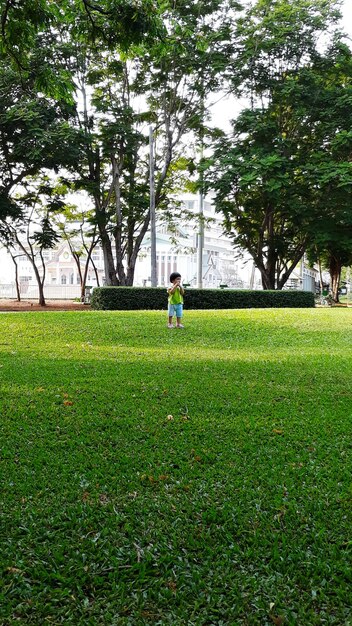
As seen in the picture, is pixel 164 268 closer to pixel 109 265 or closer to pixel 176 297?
pixel 109 265

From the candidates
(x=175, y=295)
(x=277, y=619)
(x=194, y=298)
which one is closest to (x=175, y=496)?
(x=277, y=619)

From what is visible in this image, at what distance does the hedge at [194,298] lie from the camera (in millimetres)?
17172

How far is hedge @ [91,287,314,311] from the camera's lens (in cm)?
1717

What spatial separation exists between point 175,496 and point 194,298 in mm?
14621

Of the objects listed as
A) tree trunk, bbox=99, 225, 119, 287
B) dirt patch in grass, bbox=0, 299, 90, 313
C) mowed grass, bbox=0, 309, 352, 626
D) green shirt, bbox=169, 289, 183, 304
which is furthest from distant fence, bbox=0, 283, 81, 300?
mowed grass, bbox=0, 309, 352, 626

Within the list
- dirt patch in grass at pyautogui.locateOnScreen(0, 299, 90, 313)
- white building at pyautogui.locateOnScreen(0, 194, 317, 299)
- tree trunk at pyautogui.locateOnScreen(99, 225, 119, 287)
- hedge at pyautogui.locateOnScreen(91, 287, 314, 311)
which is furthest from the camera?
white building at pyautogui.locateOnScreen(0, 194, 317, 299)

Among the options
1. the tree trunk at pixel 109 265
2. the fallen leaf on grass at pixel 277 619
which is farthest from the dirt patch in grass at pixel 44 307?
the fallen leaf on grass at pixel 277 619

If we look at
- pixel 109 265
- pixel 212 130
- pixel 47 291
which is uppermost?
pixel 212 130

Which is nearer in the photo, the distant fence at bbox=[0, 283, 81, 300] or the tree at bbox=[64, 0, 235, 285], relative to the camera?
the tree at bbox=[64, 0, 235, 285]

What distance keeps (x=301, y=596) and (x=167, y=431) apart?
218cm

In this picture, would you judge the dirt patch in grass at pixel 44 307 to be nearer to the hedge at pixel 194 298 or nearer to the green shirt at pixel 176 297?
the hedge at pixel 194 298

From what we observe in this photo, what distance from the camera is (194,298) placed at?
17.6 metres

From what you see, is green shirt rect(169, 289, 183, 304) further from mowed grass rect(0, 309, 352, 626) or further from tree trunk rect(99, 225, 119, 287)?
tree trunk rect(99, 225, 119, 287)

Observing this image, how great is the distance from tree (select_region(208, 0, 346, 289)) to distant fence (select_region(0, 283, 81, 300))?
1653 cm
